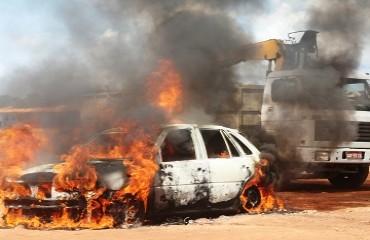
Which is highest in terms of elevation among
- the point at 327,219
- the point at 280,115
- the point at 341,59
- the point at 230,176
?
the point at 341,59

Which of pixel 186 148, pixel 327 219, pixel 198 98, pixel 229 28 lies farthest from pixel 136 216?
pixel 229 28

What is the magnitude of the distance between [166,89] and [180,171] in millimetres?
2575

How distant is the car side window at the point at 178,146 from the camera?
8.38 m

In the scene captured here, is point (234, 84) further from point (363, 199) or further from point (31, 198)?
point (31, 198)

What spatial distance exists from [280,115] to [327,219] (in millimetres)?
4510

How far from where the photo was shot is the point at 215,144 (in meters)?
9.04

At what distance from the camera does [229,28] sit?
12.5 m

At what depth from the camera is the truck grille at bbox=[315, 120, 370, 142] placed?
13.0m

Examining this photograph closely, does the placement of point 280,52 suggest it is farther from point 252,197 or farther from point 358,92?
point 252,197

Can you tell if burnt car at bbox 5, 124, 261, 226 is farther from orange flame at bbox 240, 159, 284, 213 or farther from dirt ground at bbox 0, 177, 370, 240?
dirt ground at bbox 0, 177, 370, 240

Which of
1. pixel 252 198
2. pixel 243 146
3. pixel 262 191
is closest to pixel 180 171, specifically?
pixel 243 146

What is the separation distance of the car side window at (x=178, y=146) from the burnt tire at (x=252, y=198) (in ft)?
4.11

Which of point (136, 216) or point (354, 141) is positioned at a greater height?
point (354, 141)

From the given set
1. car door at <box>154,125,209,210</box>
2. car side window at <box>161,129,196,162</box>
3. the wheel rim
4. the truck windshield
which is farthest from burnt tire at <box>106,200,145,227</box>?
the truck windshield
